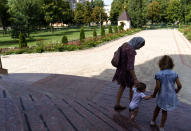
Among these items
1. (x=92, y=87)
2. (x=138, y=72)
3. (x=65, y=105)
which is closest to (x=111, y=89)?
(x=92, y=87)

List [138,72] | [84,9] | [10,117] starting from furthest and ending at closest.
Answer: [84,9]
[138,72]
[10,117]

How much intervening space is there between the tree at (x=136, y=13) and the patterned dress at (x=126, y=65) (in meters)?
50.3

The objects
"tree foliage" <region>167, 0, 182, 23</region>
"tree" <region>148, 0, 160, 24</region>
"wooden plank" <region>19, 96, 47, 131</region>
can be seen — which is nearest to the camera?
"wooden plank" <region>19, 96, 47, 131</region>

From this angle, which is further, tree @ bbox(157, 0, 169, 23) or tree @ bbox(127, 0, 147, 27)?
tree @ bbox(157, 0, 169, 23)

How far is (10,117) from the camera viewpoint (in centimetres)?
310

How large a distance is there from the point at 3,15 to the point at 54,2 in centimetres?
1308

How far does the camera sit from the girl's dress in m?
2.85

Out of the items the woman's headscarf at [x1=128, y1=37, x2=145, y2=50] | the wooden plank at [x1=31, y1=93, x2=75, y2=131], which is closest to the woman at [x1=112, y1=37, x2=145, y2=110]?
the woman's headscarf at [x1=128, y1=37, x2=145, y2=50]

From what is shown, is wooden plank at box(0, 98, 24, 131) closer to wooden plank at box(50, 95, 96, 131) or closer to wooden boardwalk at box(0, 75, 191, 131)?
wooden boardwalk at box(0, 75, 191, 131)

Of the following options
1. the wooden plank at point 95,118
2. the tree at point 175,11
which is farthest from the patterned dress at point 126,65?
the tree at point 175,11

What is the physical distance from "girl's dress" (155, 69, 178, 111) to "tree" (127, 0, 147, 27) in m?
51.0

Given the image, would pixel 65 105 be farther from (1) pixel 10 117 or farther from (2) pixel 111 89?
(2) pixel 111 89

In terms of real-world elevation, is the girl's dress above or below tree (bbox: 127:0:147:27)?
below

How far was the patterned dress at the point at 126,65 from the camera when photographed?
11.3 ft
